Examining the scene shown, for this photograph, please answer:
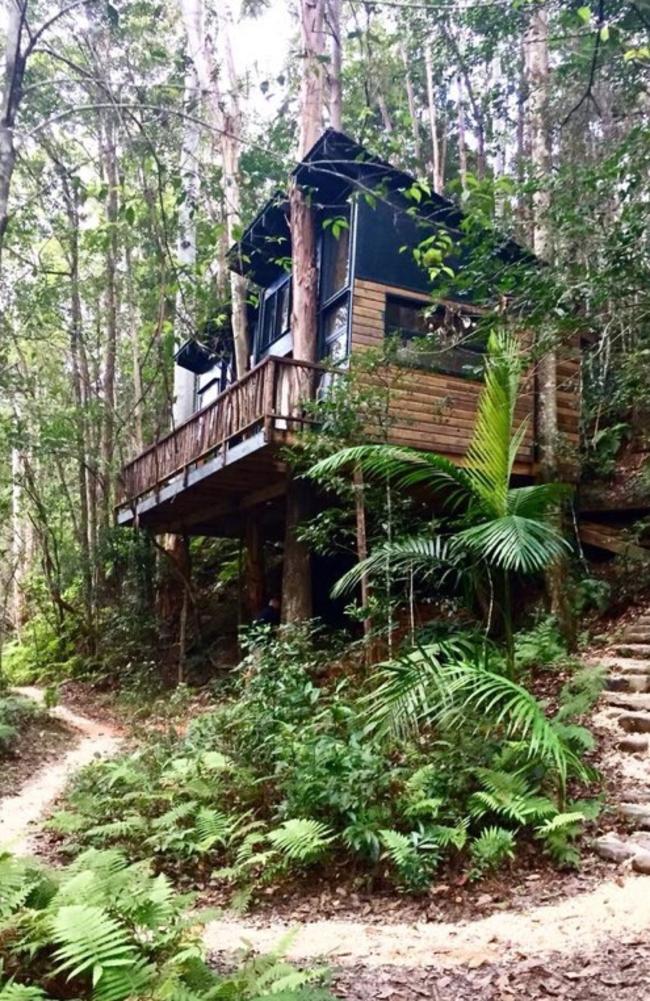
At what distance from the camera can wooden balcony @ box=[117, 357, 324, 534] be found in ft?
27.2

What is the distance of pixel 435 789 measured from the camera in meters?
4.67

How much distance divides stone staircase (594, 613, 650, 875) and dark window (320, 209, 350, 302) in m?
6.57

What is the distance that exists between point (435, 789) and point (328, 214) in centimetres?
939

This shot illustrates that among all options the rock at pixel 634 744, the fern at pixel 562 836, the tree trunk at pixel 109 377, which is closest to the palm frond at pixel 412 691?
the fern at pixel 562 836

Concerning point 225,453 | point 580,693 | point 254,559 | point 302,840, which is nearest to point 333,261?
point 225,453

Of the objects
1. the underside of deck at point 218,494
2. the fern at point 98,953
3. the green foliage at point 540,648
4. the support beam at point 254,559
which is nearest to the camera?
the fern at point 98,953

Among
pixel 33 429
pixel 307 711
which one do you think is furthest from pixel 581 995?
pixel 33 429

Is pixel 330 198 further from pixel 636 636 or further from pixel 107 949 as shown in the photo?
pixel 107 949

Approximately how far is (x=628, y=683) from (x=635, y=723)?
2.46ft

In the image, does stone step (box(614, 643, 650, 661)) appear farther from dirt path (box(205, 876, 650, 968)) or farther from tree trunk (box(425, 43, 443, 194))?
tree trunk (box(425, 43, 443, 194))

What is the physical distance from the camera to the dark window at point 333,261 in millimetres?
10586

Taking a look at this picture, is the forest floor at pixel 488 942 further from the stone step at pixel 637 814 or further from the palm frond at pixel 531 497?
the palm frond at pixel 531 497

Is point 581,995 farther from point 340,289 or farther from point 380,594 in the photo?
point 340,289

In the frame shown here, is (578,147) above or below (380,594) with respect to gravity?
above
